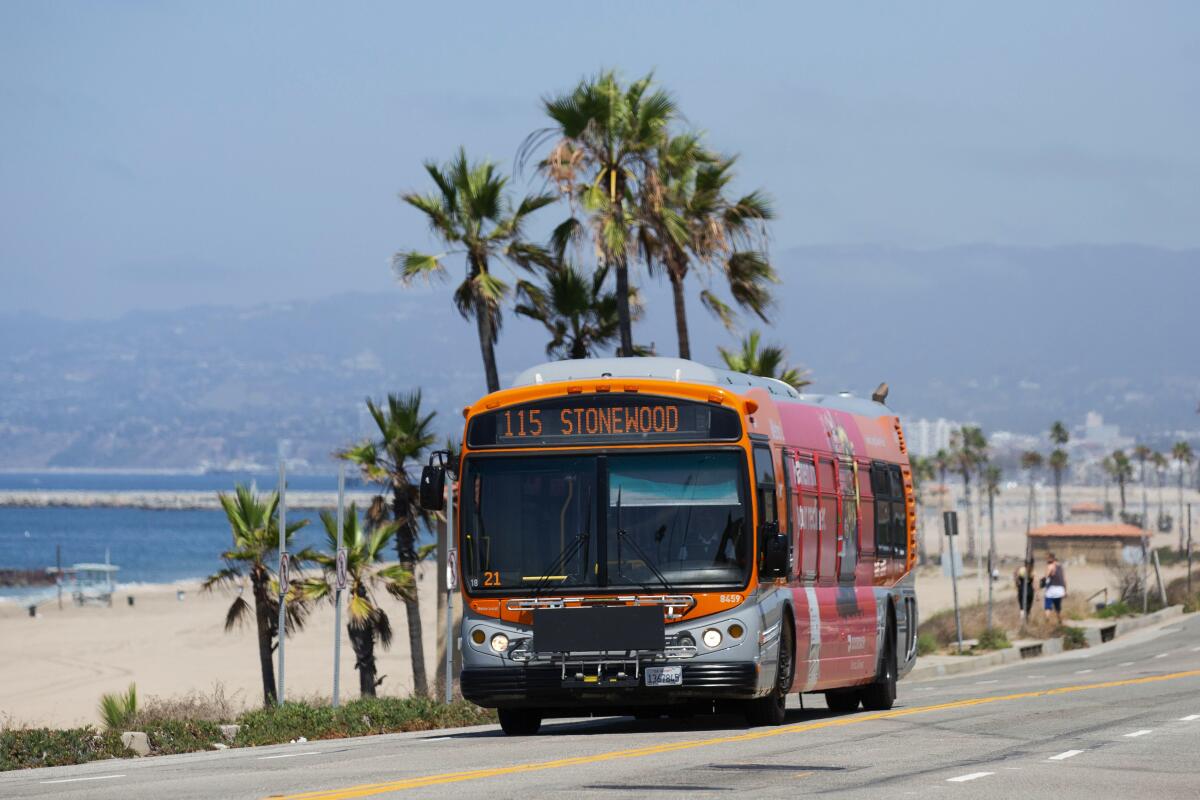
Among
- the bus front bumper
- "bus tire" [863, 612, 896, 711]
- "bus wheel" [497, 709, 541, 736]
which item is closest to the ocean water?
"bus tire" [863, 612, 896, 711]

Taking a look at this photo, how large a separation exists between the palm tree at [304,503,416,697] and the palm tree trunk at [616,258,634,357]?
4.63 meters

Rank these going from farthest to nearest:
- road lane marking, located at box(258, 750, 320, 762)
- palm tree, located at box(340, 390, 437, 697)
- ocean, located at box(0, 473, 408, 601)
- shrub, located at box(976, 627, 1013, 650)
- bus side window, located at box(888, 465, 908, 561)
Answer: ocean, located at box(0, 473, 408, 601)
shrub, located at box(976, 627, 1013, 650)
palm tree, located at box(340, 390, 437, 697)
bus side window, located at box(888, 465, 908, 561)
road lane marking, located at box(258, 750, 320, 762)

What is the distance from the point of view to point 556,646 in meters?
17.1

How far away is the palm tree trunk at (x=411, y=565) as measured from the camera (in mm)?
32062

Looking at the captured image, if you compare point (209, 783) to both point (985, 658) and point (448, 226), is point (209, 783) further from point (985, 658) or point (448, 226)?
point (985, 658)

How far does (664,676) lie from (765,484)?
2078mm

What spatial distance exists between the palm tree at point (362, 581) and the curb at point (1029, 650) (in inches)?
311

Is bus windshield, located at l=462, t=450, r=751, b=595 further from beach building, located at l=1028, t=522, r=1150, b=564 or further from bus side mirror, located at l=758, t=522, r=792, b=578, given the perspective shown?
beach building, located at l=1028, t=522, r=1150, b=564

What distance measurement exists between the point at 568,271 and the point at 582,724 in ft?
44.0

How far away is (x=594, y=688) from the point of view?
1700 cm

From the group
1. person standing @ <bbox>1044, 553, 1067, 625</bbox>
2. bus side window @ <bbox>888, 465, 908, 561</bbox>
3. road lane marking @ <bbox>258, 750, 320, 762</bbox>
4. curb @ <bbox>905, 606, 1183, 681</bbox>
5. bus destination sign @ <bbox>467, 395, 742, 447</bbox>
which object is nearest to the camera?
road lane marking @ <bbox>258, 750, 320, 762</bbox>

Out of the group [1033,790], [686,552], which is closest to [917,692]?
[686,552]

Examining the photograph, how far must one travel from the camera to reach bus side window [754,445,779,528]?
17625mm

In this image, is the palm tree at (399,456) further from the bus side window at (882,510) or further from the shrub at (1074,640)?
the shrub at (1074,640)
